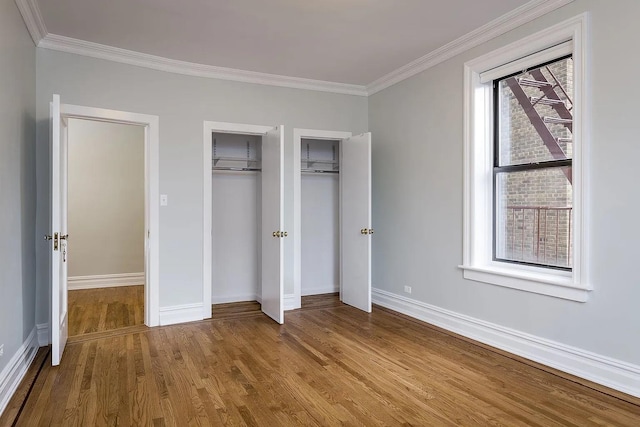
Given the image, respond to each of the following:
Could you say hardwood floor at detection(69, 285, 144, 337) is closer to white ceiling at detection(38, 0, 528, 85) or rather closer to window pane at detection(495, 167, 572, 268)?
white ceiling at detection(38, 0, 528, 85)

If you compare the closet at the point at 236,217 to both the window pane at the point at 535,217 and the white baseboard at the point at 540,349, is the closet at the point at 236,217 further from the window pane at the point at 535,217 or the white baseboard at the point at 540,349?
the window pane at the point at 535,217

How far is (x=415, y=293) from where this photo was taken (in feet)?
14.7

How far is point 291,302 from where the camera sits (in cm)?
492

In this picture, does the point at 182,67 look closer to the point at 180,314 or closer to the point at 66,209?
the point at 66,209

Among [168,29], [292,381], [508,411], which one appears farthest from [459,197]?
[168,29]

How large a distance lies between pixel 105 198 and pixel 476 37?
561 centimetres

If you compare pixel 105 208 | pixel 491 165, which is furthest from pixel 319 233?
pixel 105 208

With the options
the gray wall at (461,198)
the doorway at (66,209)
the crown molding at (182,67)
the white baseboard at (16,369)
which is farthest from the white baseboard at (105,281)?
the gray wall at (461,198)

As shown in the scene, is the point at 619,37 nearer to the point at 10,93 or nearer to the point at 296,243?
the point at 296,243

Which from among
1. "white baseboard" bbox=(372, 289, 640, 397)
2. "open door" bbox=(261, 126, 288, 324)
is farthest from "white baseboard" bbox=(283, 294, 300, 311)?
"white baseboard" bbox=(372, 289, 640, 397)

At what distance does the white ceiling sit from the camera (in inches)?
124

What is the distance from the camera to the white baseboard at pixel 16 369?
249 centimetres

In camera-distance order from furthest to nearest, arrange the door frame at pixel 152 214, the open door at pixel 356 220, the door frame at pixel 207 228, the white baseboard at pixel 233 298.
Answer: the white baseboard at pixel 233 298, the open door at pixel 356 220, the door frame at pixel 207 228, the door frame at pixel 152 214

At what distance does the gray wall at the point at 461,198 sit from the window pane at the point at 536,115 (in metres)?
0.32
